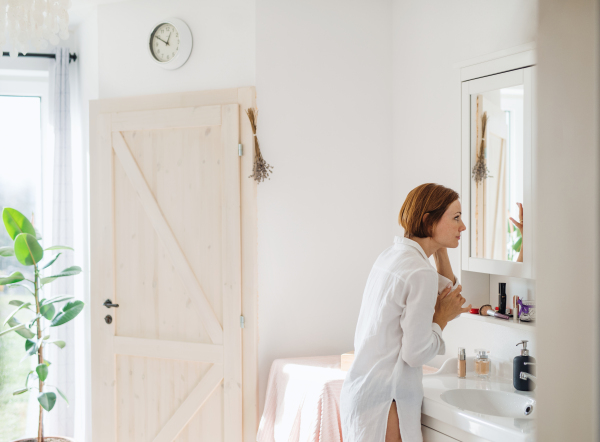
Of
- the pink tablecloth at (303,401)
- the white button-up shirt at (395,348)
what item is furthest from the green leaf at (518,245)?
the pink tablecloth at (303,401)

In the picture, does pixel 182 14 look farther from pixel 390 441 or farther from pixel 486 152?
pixel 390 441

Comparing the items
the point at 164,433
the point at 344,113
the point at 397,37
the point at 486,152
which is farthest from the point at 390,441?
the point at 397,37

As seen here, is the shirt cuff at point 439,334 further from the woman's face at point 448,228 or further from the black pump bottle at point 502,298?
the black pump bottle at point 502,298

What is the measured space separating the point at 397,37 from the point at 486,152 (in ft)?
3.63

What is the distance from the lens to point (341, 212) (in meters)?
2.92

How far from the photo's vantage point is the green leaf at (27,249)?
9.45ft

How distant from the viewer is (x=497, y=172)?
6.88 feet

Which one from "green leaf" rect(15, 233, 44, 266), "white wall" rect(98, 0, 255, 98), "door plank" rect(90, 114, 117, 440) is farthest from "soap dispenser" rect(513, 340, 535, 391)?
"green leaf" rect(15, 233, 44, 266)

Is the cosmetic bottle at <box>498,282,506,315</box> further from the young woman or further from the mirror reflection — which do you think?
the young woman

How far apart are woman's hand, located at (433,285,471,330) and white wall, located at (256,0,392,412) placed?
119cm

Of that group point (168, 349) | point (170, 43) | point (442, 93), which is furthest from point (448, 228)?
point (170, 43)

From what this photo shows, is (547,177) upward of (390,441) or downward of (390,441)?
upward

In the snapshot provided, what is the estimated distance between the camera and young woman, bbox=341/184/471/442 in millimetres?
1601

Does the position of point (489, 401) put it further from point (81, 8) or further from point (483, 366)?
point (81, 8)
